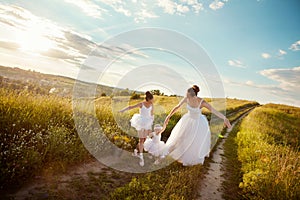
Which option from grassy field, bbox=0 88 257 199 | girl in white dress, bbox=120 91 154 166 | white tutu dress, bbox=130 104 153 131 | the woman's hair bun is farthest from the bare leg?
the woman's hair bun

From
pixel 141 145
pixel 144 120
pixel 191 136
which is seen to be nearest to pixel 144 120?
pixel 144 120

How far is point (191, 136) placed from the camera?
8047 mm

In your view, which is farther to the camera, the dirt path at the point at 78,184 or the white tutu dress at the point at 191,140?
the white tutu dress at the point at 191,140

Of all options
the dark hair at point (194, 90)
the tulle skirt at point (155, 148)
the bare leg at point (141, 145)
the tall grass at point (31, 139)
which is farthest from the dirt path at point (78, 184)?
the dark hair at point (194, 90)

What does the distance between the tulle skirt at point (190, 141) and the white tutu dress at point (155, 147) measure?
0.88ft

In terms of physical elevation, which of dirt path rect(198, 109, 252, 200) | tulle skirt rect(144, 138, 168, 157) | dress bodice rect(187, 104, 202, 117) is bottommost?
dirt path rect(198, 109, 252, 200)

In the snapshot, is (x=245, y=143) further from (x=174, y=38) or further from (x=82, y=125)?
(x=82, y=125)

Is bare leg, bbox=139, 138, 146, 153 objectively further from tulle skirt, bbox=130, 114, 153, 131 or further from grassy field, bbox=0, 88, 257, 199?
grassy field, bbox=0, 88, 257, 199

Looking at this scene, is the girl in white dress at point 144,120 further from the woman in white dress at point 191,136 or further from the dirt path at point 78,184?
the dirt path at point 78,184

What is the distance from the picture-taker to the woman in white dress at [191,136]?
7.91m

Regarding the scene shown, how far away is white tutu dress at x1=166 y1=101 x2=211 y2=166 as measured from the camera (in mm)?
7906

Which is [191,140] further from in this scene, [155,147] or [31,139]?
[31,139]

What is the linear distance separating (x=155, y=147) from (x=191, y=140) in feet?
4.55

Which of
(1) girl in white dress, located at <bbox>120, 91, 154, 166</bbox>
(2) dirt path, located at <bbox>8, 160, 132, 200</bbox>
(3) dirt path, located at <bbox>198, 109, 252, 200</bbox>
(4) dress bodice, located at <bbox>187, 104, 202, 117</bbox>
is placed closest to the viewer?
(2) dirt path, located at <bbox>8, 160, 132, 200</bbox>
